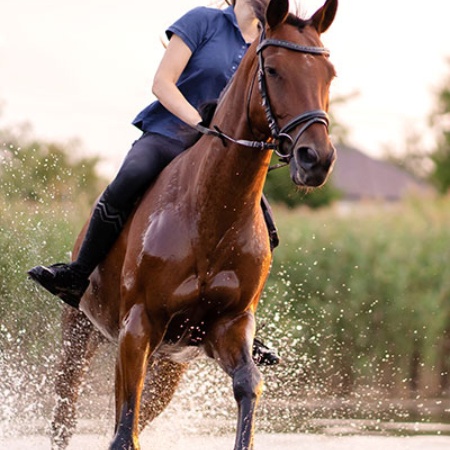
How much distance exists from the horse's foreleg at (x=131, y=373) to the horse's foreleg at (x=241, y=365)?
38cm

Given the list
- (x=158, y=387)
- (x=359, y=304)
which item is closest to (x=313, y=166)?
(x=158, y=387)

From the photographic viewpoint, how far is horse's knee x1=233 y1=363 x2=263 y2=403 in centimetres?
603

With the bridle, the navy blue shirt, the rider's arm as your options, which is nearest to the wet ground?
the navy blue shirt

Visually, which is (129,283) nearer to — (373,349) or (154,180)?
(154,180)

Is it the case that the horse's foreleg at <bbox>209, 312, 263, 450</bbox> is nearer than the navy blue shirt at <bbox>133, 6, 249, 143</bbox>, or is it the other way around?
the horse's foreleg at <bbox>209, 312, 263, 450</bbox>

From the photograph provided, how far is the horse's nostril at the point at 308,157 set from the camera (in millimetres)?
5270

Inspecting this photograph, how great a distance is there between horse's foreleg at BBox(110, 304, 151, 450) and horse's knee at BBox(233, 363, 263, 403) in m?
0.49

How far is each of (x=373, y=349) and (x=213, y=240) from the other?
7247 mm

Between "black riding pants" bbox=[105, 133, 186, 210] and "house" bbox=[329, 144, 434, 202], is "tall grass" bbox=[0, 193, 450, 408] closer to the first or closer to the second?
"black riding pants" bbox=[105, 133, 186, 210]

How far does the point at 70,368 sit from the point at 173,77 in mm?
2597

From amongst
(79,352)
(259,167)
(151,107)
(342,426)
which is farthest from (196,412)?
(259,167)

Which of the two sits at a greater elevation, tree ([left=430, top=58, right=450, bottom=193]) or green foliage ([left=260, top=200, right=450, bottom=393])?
green foliage ([left=260, top=200, right=450, bottom=393])

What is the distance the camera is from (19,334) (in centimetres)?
1015

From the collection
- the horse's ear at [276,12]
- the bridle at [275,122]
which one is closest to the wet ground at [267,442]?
the bridle at [275,122]
